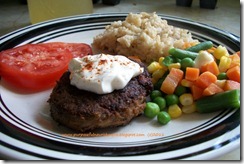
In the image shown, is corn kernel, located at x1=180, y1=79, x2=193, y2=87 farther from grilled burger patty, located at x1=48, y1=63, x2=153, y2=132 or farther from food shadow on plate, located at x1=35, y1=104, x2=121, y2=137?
food shadow on plate, located at x1=35, y1=104, x2=121, y2=137

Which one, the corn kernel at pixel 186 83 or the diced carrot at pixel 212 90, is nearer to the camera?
the diced carrot at pixel 212 90

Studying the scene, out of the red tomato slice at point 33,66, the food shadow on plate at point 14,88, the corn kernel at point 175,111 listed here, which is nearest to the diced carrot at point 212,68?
the corn kernel at point 175,111

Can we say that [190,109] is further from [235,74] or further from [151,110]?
[235,74]

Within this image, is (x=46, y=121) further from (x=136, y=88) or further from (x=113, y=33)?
(x=113, y=33)

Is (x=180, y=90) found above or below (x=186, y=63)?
below

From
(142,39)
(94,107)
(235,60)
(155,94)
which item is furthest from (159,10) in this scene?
(94,107)

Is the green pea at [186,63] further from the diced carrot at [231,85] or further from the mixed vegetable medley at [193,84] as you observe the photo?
the diced carrot at [231,85]

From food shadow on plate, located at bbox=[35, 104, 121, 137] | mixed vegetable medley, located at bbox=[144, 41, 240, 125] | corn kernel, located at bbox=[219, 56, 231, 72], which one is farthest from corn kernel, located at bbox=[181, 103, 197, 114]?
food shadow on plate, located at bbox=[35, 104, 121, 137]
